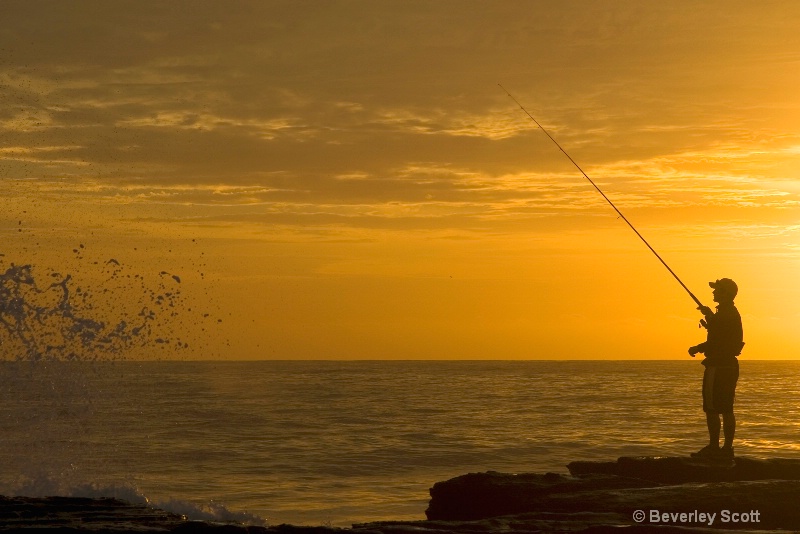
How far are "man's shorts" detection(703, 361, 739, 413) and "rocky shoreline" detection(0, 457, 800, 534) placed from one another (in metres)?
0.71

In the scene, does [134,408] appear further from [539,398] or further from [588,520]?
[588,520]

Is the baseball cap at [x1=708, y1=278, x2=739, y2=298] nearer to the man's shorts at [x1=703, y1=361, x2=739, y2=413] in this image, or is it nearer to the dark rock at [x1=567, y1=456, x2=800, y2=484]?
→ the man's shorts at [x1=703, y1=361, x2=739, y2=413]

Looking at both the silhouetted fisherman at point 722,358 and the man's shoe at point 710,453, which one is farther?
the man's shoe at point 710,453

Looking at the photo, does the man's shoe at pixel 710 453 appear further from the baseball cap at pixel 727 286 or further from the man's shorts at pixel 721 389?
the baseball cap at pixel 727 286

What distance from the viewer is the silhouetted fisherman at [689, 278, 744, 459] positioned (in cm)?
1105

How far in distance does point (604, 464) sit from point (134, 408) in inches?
1098

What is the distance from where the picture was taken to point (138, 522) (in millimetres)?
7906

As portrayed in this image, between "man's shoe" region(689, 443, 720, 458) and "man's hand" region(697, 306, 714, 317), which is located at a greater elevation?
"man's hand" region(697, 306, 714, 317)

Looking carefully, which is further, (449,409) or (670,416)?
(449,409)

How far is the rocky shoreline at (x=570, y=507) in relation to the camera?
761 cm

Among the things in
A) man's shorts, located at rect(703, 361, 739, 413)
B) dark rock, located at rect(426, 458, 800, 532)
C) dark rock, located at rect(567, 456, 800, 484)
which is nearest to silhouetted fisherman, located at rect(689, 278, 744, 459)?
man's shorts, located at rect(703, 361, 739, 413)

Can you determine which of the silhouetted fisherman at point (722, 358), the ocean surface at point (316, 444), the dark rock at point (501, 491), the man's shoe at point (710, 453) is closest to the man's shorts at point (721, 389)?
the silhouetted fisherman at point (722, 358)

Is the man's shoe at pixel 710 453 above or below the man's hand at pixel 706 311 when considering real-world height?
below

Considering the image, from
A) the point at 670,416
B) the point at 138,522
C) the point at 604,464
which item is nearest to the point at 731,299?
the point at 604,464
